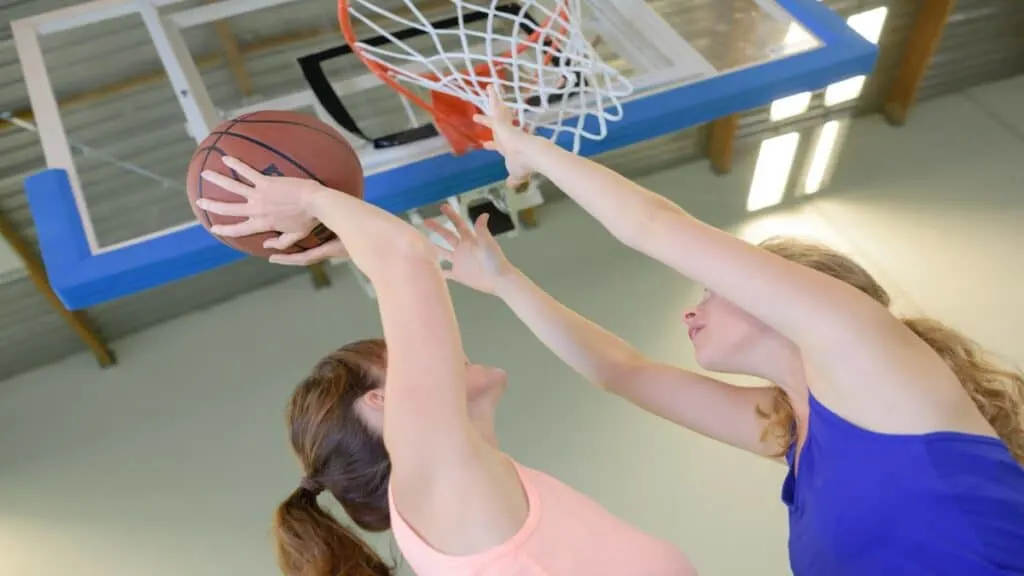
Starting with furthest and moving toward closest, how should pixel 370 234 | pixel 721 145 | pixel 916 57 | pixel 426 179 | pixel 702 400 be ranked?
pixel 916 57, pixel 721 145, pixel 426 179, pixel 702 400, pixel 370 234

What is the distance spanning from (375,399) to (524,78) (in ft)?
2.81

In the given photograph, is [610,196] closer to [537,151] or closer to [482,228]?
[537,151]

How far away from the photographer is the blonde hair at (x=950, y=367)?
4.08 ft

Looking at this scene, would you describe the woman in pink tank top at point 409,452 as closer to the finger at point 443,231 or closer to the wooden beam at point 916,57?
the finger at point 443,231

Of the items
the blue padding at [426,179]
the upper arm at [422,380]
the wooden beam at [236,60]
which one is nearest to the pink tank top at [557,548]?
the upper arm at [422,380]

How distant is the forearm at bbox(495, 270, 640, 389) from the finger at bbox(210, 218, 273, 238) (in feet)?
1.43

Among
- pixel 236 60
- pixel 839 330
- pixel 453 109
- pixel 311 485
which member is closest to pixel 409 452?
pixel 311 485

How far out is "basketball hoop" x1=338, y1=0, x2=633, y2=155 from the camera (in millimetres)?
1633

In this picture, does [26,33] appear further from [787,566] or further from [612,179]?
[787,566]

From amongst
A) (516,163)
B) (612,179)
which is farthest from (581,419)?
(612,179)

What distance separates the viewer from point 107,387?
3.06 metres

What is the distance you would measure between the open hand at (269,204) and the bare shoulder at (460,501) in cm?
39

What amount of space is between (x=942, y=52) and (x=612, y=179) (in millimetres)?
3366

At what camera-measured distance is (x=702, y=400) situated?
4.78 ft
